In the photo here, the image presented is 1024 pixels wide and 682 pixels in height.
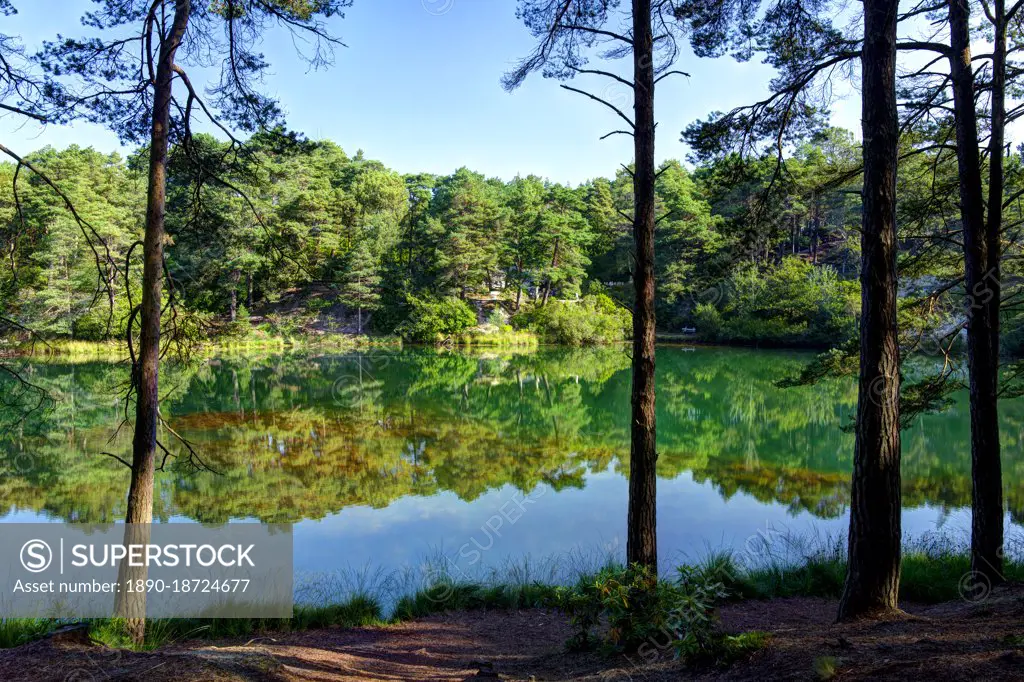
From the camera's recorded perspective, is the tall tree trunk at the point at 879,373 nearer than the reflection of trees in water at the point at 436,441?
Yes

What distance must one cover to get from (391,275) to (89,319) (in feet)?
50.7

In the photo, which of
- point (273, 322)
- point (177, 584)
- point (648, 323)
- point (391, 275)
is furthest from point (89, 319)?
point (648, 323)

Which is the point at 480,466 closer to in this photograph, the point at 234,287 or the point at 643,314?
the point at 643,314

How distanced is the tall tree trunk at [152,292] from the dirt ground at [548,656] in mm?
1053

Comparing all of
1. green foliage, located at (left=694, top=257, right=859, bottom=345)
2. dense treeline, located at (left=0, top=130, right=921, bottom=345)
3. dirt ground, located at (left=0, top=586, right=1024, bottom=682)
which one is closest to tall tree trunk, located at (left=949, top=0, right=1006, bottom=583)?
dirt ground, located at (left=0, top=586, right=1024, bottom=682)

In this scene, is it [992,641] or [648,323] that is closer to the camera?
[992,641]

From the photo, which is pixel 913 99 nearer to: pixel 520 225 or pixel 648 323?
pixel 648 323

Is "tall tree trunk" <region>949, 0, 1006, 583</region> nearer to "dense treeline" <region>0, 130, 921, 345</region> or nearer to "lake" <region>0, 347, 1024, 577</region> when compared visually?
"lake" <region>0, 347, 1024, 577</region>

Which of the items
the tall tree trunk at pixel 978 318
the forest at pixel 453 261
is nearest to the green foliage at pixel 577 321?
the forest at pixel 453 261

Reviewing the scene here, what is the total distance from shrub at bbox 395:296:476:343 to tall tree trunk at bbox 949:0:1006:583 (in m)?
30.2

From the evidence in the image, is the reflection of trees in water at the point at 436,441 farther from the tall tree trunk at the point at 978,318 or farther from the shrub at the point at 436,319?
the shrub at the point at 436,319

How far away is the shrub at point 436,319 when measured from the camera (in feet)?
111

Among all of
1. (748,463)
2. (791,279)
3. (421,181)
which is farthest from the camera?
(421,181)

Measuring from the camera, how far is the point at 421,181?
143 feet
